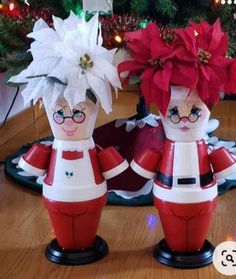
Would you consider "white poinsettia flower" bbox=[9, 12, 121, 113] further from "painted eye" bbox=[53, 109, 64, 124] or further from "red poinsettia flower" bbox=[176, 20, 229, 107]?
"red poinsettia flower" bbox=[176, 20, 229, 107]

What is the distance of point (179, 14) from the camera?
4.33 ft

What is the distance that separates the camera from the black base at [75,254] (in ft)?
3.04

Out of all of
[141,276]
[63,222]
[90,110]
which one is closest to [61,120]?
[90,110]

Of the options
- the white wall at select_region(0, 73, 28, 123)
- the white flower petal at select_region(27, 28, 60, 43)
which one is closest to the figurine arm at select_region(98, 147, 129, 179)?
the white flower petal at select_region(27, 28, 60, 43)

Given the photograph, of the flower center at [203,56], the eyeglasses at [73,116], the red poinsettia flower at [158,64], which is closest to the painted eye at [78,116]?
the eyeglasses at [73,116]

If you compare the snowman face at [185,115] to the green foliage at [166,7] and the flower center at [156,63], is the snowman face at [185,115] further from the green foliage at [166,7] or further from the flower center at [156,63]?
the green foliage at [166,7]

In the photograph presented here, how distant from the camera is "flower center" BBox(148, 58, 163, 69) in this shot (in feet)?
2.67

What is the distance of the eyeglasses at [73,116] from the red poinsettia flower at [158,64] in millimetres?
102

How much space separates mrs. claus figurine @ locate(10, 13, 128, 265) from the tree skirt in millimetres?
261

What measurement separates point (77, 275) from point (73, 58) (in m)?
0.37

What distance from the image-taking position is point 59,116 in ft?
2.86

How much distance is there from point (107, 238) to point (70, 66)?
14.9 inches

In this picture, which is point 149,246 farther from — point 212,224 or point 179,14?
point 179,14

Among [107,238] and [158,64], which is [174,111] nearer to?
[158,64]
